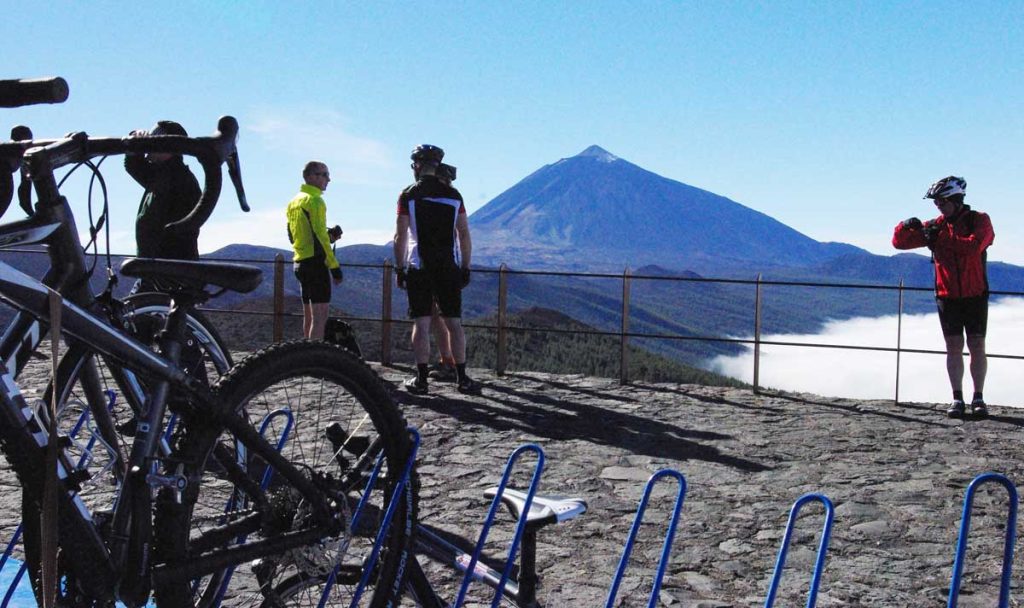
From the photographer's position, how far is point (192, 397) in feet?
8.22

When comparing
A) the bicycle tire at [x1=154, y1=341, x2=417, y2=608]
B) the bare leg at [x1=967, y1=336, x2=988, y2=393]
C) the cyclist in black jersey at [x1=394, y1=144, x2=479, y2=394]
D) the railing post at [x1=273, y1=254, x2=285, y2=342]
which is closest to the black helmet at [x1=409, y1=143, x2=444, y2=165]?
the cyclist in black jersey at [x1=394, y1=144, x2=479, y2=394]

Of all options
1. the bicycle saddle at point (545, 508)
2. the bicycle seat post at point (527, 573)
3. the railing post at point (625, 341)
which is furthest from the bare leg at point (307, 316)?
the bicycle seat post at point (527, 573)

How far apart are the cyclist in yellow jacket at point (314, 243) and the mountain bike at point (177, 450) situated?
5730 mm

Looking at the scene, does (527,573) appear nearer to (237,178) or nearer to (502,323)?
(237,178)

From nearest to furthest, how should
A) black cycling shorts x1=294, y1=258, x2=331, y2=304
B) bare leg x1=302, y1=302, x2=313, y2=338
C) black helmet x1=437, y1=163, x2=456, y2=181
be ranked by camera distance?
black cycling shorts x1=294, y1=258, x2=331, y2=304 < bare leg x1=302, y1=302, x2=313, y2=338 < black helmet x1=437, y1=163, x2=456, y2=181

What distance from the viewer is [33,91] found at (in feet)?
7.72

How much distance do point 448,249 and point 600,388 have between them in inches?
106

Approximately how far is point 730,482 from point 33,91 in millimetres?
5043

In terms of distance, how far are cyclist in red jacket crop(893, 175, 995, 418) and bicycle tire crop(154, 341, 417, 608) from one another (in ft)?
22.7

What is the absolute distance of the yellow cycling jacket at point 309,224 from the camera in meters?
8.59

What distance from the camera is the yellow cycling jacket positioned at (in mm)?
8586

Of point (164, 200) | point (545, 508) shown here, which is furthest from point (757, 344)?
point (545, 508)

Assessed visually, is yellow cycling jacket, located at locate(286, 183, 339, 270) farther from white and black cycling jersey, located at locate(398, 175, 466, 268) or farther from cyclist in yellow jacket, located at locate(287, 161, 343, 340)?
white and black cycling jersey, located at locate(398, 175, 466, 268)

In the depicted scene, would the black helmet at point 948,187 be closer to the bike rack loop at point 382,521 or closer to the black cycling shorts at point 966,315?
the black cycling shorts at point 966,315
